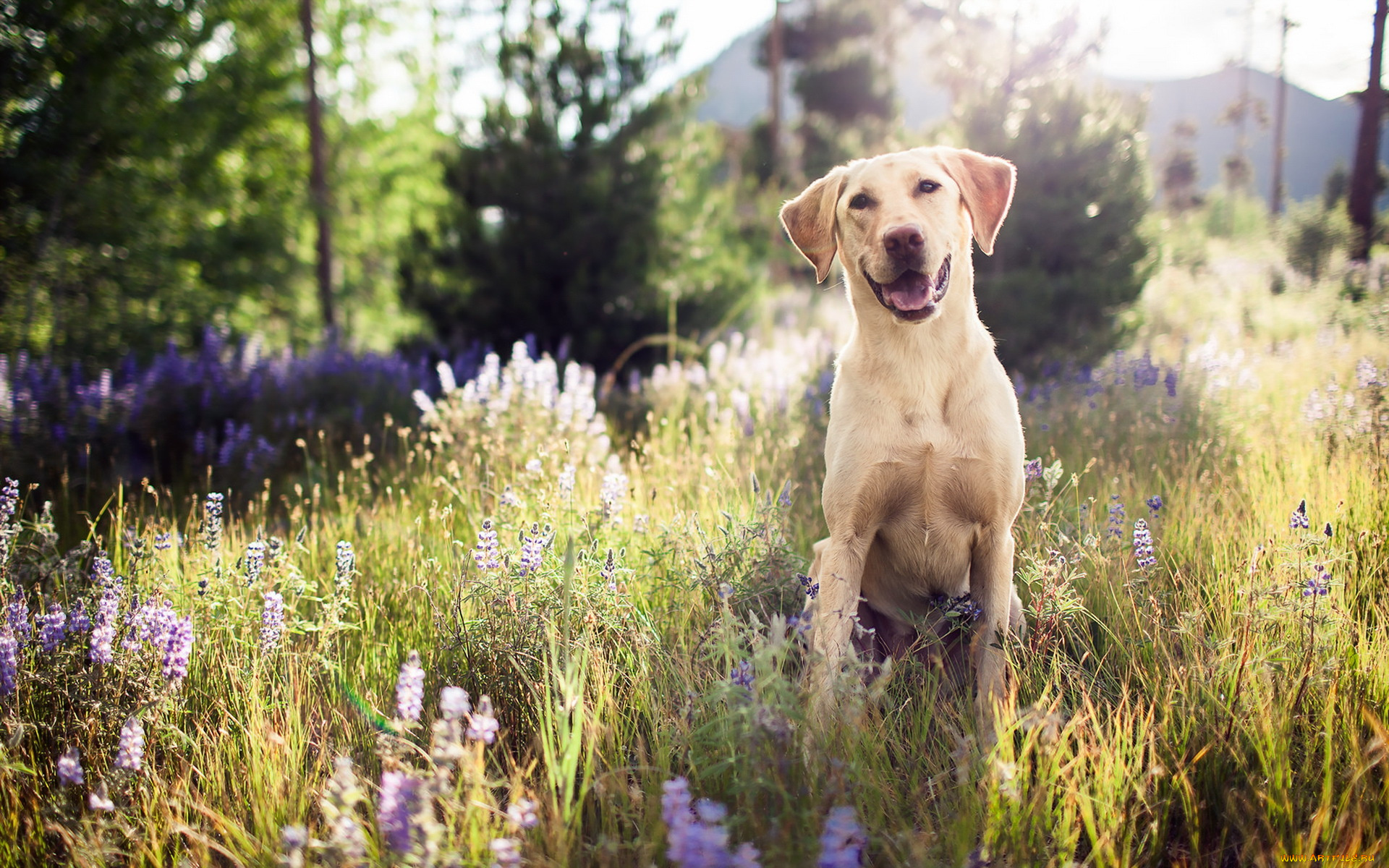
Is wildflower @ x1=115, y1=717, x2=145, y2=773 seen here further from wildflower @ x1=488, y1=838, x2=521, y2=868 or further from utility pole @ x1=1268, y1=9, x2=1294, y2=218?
utility pole @ x1=1268, y1=9, x2=1294, y2=218

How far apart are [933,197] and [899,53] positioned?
2481 centimetres

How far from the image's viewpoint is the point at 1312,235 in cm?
1433

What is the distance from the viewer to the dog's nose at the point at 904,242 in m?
2.24

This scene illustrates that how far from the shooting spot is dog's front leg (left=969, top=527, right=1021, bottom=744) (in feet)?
6.85

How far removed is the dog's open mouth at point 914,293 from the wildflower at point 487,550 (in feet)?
4.54

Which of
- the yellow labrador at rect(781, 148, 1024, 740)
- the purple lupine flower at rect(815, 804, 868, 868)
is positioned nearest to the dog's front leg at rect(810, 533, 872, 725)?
the yellow labrador at rect(781, 148, 1024, 740)

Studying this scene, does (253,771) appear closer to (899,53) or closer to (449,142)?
(449,142)

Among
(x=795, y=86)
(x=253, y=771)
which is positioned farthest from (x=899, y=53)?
(x=253, y=771)

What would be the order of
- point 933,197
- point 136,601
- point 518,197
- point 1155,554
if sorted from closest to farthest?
1. point 136,601
2. point 933,197
3. point 1155,554
4. point 518,197

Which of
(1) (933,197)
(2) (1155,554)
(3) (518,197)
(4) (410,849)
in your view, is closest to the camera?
(4) (410,849)

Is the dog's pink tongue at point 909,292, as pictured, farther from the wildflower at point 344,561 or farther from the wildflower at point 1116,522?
the wildflower at point 344,561

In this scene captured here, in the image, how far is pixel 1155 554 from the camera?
2789 millimetres

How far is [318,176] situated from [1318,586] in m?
12.6

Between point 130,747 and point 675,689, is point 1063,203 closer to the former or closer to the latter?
point 675,689
